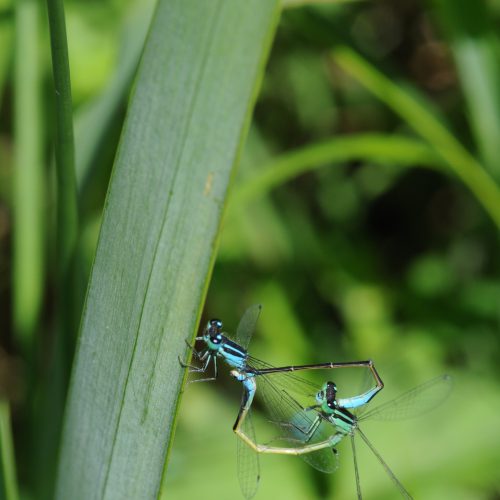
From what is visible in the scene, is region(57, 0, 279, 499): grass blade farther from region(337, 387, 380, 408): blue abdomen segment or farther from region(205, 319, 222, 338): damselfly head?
region(337, 387, 380, 408): blue abdomen segment

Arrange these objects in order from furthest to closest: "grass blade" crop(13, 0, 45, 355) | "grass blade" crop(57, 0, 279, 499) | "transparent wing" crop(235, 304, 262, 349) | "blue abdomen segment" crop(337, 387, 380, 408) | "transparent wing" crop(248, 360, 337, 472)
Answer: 1. "grass blade" crop(13, 0, 45, 355)
2. "blue abdomen segment" crop(337, 387, 380, 408)
3. "transparent wing" crop(248, 360, 337, 472)
4. "transparent wing" crop(235, 304, 262, 349)
5. "grass blade" crop(57, 0, 279, 499)

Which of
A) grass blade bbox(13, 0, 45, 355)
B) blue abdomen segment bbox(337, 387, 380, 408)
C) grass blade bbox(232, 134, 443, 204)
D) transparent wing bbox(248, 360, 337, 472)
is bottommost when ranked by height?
transparent wing bbox(248, 360, 337, 472)

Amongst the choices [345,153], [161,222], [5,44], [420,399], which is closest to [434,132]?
[345,153]

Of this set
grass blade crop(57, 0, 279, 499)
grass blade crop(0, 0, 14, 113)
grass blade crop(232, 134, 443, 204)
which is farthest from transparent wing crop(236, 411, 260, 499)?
grass blade crop(0, 0, 14, 113)

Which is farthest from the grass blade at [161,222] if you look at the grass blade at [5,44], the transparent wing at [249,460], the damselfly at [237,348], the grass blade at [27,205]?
the grass blade at [5,44]

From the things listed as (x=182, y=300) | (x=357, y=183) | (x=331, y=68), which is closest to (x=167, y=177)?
(x=182, y=300)

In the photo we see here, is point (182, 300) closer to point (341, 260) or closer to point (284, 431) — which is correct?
point (284, 431)
